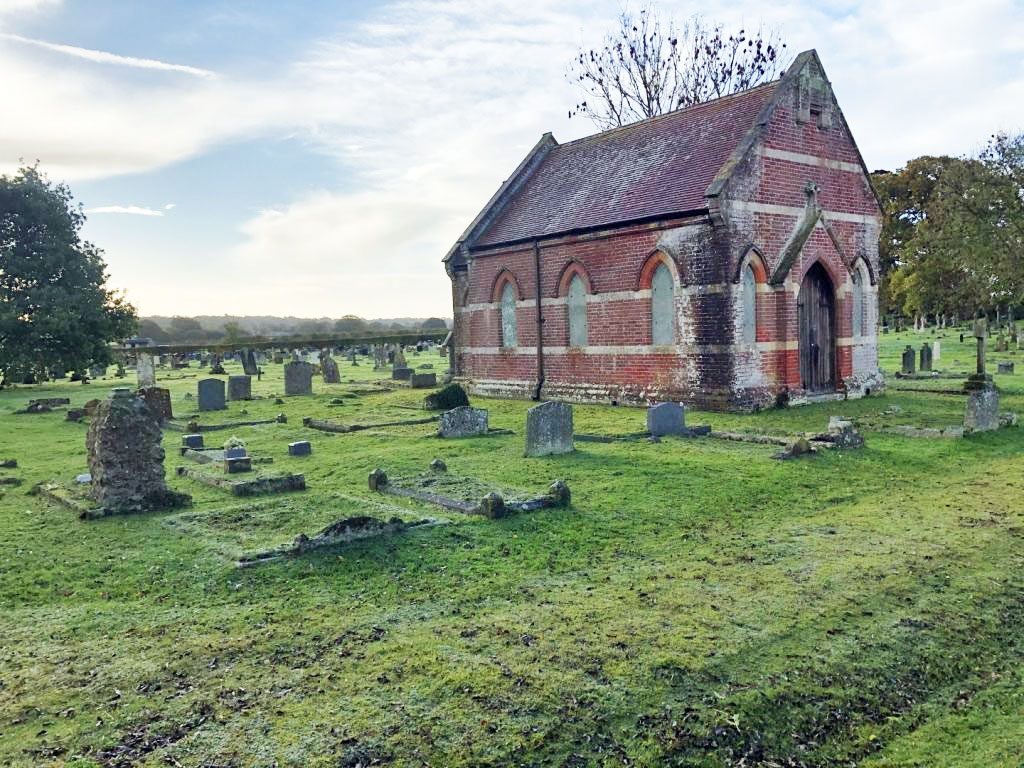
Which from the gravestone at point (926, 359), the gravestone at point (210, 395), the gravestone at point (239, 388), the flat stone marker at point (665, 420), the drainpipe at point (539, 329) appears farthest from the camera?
the gravestone at point (926, 359)

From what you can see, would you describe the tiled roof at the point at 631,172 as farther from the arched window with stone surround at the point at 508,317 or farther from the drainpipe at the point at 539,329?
the arched window with stone surround at the point at 508,317

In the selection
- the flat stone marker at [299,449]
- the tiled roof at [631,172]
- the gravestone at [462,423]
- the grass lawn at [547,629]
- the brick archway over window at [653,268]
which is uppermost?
the tiled roof at [631,172]

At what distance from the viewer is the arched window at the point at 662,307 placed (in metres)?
21.2

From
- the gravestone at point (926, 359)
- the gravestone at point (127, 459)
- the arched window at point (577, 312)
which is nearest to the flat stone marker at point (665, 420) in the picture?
the arched window at point (577, 312)

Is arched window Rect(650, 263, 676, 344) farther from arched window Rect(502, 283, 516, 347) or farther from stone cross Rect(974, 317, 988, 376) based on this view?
stone cross Rect(974, 317, 988, 376)

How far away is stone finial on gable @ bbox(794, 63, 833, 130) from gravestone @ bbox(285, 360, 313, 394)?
17668mm

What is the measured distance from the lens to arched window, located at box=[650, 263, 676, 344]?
21172 millimetres

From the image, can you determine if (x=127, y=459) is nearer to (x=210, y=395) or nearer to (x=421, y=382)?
(x=210, y=395)

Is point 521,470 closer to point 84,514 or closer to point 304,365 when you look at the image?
point 84,514

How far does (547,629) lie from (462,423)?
1086 cm

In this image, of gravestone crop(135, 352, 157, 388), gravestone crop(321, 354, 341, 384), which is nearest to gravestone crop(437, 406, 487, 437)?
gravestone crop(135, 352, 157, 388)

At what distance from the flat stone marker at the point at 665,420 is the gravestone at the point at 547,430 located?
2340mm

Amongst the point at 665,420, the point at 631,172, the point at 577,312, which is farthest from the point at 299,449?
the point at 631,172

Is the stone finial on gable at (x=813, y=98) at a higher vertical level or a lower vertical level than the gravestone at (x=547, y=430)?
higher
